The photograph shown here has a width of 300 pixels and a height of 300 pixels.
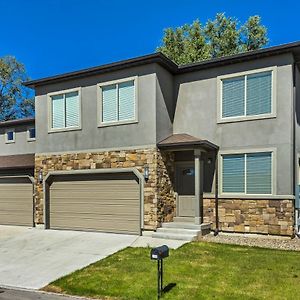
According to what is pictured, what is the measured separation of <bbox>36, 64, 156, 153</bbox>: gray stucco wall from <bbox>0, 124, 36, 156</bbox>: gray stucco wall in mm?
2754

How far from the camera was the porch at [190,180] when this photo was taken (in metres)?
12.5

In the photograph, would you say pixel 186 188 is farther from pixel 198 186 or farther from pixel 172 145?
pixel 172 145

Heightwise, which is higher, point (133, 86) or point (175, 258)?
point (133, 86)

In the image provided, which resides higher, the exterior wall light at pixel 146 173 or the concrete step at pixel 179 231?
the exterior wall light at pixel 146 173

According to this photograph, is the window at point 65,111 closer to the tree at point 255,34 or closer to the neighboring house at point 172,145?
the neighboring house at point 172,145

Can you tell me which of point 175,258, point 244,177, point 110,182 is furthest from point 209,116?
point 175,258

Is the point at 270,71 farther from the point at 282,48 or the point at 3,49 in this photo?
the point at 3,49

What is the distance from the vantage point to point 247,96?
12852 millimetres

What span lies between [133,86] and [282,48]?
18.5ft

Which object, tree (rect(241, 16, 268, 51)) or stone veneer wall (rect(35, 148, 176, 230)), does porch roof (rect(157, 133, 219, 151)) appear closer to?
stone veneer wall (rect(35, 148, 176, 230))

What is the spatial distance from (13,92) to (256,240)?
31.7 meters

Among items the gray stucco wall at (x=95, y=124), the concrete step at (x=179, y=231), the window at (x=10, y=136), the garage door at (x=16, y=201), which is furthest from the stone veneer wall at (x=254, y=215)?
the window at (x=10, y=136)

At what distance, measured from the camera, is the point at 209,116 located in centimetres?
1359

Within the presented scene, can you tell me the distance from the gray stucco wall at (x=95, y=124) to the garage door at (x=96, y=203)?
1.44m
